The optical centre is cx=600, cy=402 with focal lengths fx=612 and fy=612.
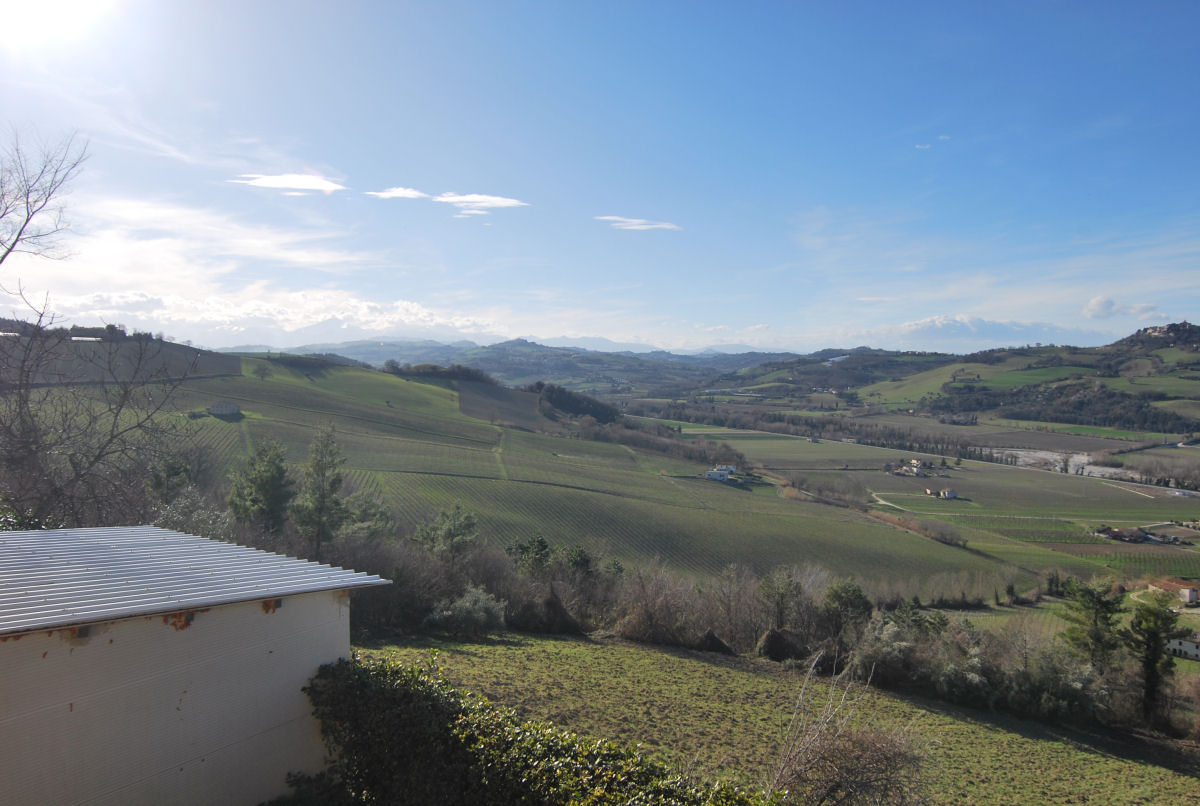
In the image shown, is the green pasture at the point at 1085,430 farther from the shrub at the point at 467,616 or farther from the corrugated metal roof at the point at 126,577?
the corrugated metal roof at the point at 126,577

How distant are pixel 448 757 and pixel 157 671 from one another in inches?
130

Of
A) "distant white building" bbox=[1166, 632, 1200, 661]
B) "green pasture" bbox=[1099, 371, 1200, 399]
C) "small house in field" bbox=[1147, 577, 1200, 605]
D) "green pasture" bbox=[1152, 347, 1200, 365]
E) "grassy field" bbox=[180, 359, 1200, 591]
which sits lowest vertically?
"distant white building" bbox=[1166, 632, 1200, 661]

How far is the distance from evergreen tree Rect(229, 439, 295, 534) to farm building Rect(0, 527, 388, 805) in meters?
16.8

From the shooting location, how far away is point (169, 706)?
22.0 feet

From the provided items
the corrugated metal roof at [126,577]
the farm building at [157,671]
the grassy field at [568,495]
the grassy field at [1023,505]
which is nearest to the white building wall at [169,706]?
the farm building at [157,671]

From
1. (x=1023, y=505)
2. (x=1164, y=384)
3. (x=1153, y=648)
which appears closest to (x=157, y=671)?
(x=1153, y=648)

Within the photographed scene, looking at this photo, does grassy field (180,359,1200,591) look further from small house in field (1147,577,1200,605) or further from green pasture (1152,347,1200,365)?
green pasture (1152,347,1200,365)

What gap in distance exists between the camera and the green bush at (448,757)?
19.1ft

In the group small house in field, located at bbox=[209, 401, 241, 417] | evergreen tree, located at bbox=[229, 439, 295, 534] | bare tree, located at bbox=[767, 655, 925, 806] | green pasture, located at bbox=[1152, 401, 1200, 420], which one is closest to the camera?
bare tree, located at bbox=[767, 655, 925, 806]

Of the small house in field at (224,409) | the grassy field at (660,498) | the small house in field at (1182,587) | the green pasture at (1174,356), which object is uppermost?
the green pasture at (1174,356)

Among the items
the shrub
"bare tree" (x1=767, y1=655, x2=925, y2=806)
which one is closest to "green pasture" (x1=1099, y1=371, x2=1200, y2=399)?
the shrub

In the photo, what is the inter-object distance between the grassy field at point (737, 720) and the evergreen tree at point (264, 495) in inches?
450

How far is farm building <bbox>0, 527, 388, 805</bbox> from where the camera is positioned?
585cm

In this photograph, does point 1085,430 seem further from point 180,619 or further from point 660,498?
point 180,619
